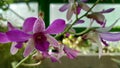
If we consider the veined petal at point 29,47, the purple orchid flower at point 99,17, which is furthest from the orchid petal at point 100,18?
the veined petal at point 29,47

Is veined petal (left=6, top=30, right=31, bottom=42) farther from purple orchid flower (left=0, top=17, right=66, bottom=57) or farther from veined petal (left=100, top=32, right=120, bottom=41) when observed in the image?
veined petal (left=100, top=32, right=120, bottom=41)

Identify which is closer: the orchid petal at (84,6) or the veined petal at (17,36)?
the veined petal at (17,36)

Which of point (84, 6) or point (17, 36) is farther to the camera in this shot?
point (84, 6)

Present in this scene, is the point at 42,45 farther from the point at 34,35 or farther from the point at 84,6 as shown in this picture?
the point at 84,6

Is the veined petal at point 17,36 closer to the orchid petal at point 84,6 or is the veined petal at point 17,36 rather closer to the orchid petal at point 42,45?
the orchid petal at point 42,45

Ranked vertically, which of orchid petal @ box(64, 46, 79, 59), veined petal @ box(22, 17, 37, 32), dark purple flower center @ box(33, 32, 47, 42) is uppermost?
veined petal @ box(22, 17, 37, 32)

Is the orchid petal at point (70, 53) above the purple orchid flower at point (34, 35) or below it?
below

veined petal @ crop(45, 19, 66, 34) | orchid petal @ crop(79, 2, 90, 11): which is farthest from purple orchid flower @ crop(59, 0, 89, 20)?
veined petal @ crop(45, 19, 66, 34)

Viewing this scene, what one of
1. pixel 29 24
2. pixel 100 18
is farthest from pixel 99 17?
pixel 29 24

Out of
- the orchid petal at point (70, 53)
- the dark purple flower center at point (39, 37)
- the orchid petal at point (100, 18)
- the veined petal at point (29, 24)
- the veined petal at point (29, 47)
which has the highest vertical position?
the veined petal at point (29, 24)
